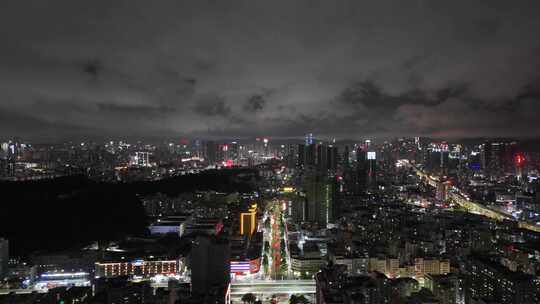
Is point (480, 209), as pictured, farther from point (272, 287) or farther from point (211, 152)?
point (211, 152)

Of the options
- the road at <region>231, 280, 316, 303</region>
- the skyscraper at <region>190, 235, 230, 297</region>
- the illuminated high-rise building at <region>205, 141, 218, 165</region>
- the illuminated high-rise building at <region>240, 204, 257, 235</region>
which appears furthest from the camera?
the illuminated high-rise building at <region>205, 141, 218, 165</region>

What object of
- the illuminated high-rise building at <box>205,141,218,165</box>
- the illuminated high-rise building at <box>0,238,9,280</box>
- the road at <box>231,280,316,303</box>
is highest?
the illuminated high-rise building at <box>205,141,218,165</box>

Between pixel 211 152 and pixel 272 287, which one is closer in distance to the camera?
pixel 272 287

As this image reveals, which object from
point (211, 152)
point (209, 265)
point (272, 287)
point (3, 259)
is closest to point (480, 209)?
point (272, 287)

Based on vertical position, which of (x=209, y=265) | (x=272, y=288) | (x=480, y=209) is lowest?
(x=272, y=288)

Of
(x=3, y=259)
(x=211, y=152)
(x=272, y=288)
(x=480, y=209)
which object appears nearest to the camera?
(x=272, y=288)

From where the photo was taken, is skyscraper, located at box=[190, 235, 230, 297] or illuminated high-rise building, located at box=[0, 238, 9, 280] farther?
illuminated high-rise building, located at box=[0, 238, 9, 280]

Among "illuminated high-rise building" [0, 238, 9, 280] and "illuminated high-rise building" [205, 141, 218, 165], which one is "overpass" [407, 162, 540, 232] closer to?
"illuminated high-rise building" [0, 238, 9, 280]

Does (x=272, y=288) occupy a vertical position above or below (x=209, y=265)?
below

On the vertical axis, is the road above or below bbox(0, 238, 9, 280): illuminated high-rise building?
below

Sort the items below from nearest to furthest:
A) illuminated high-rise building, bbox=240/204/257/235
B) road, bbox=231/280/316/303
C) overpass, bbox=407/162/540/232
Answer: road, bbox=231/280/316/303
illuminated high-rise building, bbox=240/204/257/235
overpass, bbox=407/162/540/232

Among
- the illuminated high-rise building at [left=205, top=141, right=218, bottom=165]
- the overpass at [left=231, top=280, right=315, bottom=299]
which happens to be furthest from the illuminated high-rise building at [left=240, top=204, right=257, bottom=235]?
the illuminated high-rise building at [left=205, top=141, right=218, bottom=165]

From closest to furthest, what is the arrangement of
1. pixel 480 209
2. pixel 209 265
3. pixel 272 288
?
pixel 209 265, pixel 272 288, pixel 480 209
